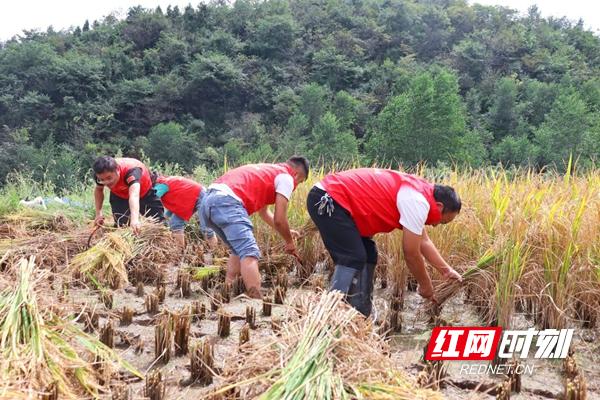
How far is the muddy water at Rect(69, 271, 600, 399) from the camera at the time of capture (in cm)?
235

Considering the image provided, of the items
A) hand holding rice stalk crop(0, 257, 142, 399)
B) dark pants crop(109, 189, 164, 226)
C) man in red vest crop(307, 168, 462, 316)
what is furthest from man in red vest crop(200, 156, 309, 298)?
dark pants crop(109, 189, 164, 226)

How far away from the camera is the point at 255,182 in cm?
393

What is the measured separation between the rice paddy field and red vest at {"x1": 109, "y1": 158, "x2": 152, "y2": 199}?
40 centimetres

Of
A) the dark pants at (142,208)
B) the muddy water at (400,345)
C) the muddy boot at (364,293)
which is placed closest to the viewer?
the muddy water at (400,345)

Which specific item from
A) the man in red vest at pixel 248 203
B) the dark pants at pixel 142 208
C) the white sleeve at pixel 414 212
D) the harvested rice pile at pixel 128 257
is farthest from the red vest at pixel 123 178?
the white sleeve at pixel 414 212

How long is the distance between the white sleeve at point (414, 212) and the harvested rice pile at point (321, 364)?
0.99m

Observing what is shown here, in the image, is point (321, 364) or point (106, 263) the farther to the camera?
point (106, 263)

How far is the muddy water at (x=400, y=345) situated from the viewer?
2.35m

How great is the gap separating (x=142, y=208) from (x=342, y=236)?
9.86 feet

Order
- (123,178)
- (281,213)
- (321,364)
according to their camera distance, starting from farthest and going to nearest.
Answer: (123,178) < (281,213) < (321,364)

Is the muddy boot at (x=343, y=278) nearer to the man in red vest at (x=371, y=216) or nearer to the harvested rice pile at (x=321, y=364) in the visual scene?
the man in red vest at (x=371, y=216)

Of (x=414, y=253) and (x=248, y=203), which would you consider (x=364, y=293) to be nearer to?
(x=414, y=253)

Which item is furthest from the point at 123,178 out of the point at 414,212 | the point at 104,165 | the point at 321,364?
the point at 321,364

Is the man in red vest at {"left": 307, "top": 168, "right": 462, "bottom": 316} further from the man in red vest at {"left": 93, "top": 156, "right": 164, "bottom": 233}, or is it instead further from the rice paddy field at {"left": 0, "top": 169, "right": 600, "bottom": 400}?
the man in red vest at {"left": 93, "top": 156, "right": 164, "bottom": 233}
